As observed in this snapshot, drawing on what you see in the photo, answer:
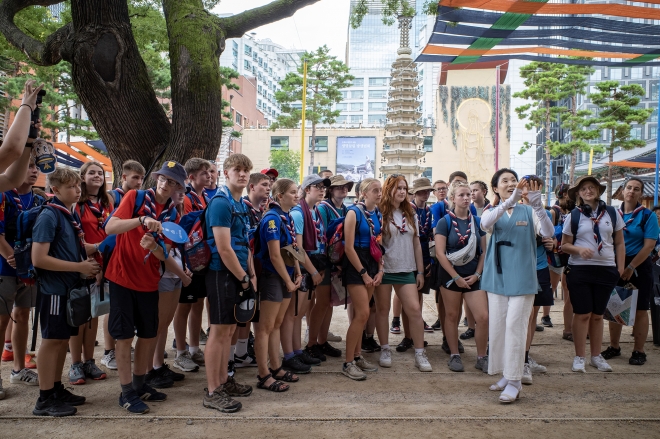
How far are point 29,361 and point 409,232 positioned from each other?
13.8 feet

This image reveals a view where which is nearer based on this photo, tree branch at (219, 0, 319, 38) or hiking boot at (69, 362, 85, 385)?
hiking boot at (69, 362, 85, 385)

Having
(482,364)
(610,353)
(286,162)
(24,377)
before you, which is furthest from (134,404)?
(286,162)

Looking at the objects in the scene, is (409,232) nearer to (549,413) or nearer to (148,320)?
(549,413)

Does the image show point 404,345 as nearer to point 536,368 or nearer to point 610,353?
point 536,368

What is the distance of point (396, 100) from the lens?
135 feet

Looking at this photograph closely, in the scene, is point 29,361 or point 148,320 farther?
point 29,361

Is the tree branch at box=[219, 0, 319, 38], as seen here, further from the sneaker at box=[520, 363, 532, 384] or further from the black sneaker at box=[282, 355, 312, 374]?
the sneaker at box=[520, 363, 532, 384]

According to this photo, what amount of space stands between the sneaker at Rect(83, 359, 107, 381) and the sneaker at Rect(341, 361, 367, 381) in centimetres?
232

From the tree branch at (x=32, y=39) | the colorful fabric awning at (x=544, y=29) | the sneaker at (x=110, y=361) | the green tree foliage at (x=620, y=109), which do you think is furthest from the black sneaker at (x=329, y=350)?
the green tree foliage at (x=620, y=109)

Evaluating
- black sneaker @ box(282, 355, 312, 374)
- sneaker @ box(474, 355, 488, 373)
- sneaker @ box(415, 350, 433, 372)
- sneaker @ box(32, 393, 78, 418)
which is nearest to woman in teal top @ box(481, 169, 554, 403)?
sneaker @ box(474, 355, 488, 373)

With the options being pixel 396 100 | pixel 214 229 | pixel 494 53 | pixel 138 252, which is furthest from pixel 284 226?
pixel 396 100

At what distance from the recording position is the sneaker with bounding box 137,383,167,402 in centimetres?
430

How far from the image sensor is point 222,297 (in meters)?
4.09

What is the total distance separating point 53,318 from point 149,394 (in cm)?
101
